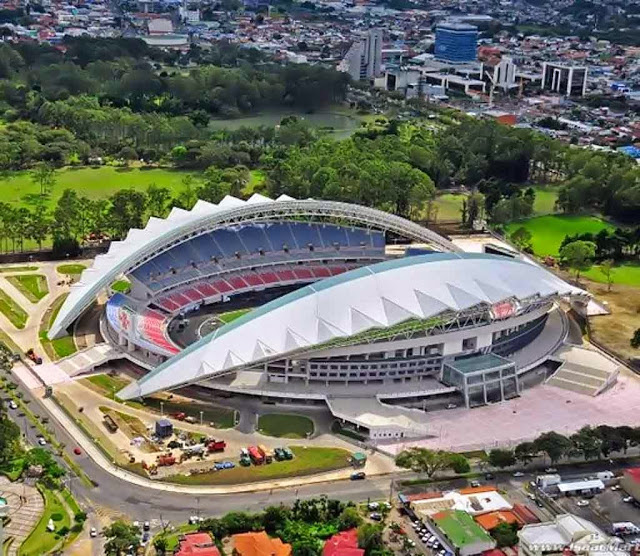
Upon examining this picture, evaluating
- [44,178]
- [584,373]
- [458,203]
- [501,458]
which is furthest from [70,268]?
[458,203]

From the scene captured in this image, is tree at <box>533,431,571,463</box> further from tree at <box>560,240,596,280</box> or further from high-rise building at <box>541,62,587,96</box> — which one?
high-rise building at <box>541,62,587,96</box>

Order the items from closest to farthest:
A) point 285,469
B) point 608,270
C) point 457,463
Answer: point 457,463
point 285,469
point 608,270

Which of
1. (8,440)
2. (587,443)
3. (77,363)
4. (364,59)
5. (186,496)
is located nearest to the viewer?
(186,496)

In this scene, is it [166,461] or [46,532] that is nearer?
[46,532]

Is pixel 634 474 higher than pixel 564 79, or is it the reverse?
pixel 564 79

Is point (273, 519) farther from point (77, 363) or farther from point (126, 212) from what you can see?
point (126, 212)

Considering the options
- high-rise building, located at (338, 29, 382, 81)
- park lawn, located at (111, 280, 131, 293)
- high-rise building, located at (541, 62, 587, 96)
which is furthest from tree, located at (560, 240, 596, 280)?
high-rise building, located at (338, 29, 382, 81)
